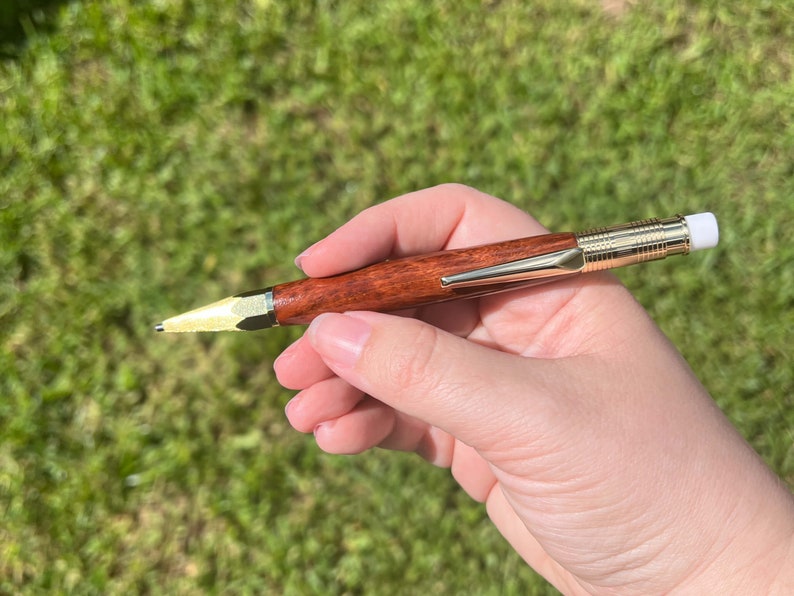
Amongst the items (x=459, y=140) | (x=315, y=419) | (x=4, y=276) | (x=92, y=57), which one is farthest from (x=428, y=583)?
(x=92, y=57)

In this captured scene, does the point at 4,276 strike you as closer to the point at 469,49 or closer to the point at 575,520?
the point at 469,49

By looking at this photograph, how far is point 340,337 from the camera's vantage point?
1.69 metres

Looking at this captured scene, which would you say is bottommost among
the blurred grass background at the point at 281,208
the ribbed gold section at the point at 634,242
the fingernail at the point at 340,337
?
the blurred grass background at the point at 281,208

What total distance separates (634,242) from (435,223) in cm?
69

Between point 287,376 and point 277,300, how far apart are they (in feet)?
1.30

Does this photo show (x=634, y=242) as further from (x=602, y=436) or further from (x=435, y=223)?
(x=435, y=223)

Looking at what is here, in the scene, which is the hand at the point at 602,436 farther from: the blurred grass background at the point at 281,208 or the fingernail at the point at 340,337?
the blurred grass background at the point at 281,208

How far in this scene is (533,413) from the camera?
1602 millimetres

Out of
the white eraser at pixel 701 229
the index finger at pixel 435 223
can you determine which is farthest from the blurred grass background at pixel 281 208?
the white eraser at pixel 701 229

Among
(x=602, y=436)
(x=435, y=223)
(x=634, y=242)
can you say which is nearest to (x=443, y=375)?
(x=602, y=436)

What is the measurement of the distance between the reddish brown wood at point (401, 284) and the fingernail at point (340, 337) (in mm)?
80

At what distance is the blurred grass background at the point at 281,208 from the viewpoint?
277cm

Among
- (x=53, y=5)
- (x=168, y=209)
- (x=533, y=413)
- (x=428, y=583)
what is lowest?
(x=428, y=583)

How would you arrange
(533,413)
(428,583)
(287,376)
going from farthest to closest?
(428,583)
(287,376)
(533,413)
